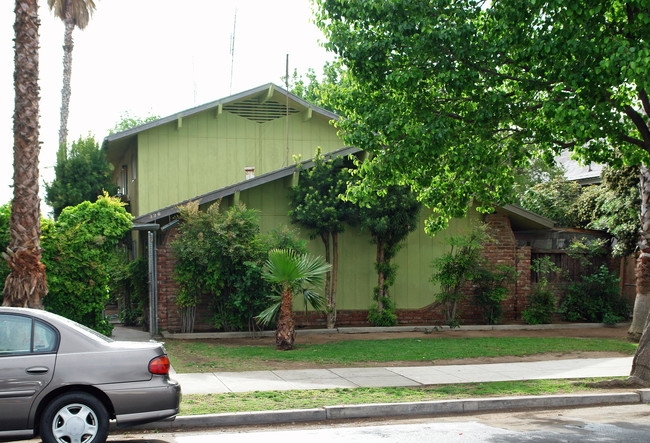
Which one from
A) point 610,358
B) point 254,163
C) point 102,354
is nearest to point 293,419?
point 102,354

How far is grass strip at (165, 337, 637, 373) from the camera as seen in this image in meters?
12.3

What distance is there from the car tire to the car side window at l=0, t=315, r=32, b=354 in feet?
2.11

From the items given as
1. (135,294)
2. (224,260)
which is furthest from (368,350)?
(135,294)

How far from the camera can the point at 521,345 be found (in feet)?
47.8

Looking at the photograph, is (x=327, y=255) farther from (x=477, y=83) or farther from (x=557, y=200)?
(x=557, y=200)

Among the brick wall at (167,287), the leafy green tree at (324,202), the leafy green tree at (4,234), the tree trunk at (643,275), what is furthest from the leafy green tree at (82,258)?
the tree trunk at (643,275)

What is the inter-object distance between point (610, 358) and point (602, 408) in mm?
4074

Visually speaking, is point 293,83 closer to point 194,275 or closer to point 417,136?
point 194,275

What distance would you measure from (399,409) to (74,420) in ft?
13.9

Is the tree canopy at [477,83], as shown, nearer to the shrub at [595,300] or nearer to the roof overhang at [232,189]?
the roof overhang at [232,189]

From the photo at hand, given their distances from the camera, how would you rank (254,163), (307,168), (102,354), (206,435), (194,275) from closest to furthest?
(102,354), (206,435), (194,275), (307,168), (254,163)

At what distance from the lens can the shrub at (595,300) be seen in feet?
61.0

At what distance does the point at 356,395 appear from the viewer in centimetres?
953

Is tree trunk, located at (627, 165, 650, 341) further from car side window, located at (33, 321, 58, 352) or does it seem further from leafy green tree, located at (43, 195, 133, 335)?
car side window, located at (33, 321, 58, 352)
